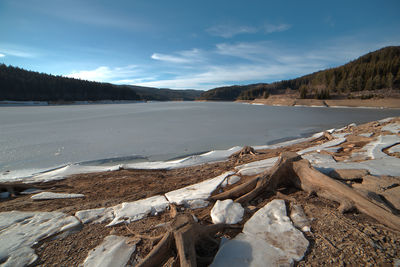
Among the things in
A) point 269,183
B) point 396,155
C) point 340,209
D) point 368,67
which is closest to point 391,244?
point 340,209

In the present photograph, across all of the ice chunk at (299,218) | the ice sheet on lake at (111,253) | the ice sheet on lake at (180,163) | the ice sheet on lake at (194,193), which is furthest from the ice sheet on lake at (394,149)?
the ice sheet on lake at (111,253)

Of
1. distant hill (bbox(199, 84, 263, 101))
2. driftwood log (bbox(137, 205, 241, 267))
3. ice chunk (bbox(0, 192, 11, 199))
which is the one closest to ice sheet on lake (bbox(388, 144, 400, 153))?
driftwood log (bbox(137, 205, 241, 267))

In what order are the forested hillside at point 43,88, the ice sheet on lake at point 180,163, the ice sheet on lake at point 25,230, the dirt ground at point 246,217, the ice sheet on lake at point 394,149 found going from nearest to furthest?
1. the dirt ground at point 246,217
2. the ice sheet on lake at point 25,230
3. the ice sheet on lake at point 394,149
4. the ice sheet on lake at point 180,163
5. the forested hillside at point 43,88

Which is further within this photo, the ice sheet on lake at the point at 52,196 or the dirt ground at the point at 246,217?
the ice sheet on lake at the point at 52,196

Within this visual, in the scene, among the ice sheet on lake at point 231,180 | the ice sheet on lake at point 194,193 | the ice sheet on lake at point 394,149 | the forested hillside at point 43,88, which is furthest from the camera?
the forested hillside at point 43,88

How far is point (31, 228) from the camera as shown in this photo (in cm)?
213

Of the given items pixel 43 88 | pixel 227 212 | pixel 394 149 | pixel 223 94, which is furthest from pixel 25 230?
pixel 223 94

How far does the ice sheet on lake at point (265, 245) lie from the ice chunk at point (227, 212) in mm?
A: 181

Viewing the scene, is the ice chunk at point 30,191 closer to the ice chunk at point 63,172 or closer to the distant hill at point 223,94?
the ice chunk at point 63,172

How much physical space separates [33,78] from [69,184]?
74053 mm

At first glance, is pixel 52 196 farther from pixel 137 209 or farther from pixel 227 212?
pixel 227 212

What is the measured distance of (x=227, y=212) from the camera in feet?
7.39

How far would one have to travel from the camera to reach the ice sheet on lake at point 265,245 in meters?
1.49

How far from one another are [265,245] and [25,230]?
9.56ft
